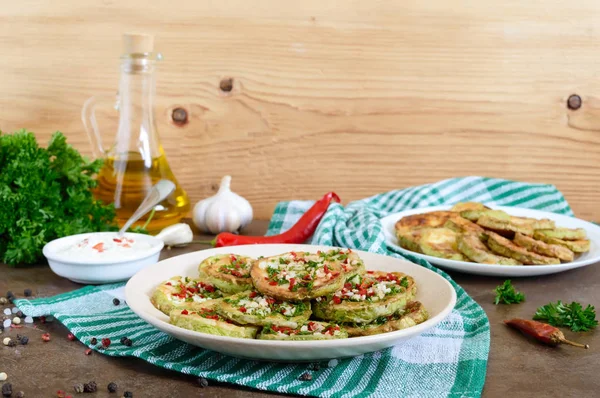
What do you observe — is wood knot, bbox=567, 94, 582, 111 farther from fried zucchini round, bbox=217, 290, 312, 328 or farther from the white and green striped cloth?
fried zucchini round, bbox=217, 290, 312, 328

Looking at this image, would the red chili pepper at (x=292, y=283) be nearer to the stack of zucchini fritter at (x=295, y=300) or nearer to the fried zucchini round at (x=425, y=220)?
the stack of zucchini fritter at (x=295, y=300)

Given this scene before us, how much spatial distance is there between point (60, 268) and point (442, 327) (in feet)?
2.97

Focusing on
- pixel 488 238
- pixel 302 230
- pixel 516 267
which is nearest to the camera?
pixel 516 267

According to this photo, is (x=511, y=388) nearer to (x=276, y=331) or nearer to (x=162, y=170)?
(x=276, y=331)

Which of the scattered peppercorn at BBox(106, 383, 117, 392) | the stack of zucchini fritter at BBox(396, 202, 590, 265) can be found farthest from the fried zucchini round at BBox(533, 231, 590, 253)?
the scattered peppercorn at BBox(106, 383, 117, 392)

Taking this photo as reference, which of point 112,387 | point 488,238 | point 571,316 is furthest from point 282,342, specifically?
point 488,238

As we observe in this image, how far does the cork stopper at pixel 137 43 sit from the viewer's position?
2082mm

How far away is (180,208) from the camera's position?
2283mm

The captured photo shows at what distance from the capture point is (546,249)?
1.80 metres

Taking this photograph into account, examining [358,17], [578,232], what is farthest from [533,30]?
[578,232]

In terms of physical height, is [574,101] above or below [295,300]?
above

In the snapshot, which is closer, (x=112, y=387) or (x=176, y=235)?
(x=112, y=387)

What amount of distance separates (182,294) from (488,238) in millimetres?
898

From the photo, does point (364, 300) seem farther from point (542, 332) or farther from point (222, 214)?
point (222, 214)
